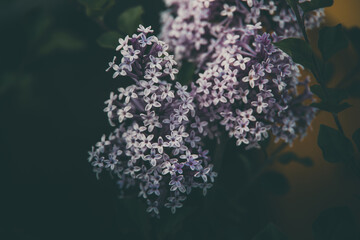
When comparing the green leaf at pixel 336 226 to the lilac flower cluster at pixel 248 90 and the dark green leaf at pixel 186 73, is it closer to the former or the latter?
the lilac flower cluster at pixel 248 90

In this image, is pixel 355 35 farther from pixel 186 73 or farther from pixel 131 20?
pixel 131 20

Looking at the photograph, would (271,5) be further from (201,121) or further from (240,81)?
(201,121)

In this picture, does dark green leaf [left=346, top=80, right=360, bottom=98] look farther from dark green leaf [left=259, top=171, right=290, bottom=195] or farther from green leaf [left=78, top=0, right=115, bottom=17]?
green leaf [left=78, top=0, right=115, bottom=17]

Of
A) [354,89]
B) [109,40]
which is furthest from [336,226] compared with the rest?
[109,40]

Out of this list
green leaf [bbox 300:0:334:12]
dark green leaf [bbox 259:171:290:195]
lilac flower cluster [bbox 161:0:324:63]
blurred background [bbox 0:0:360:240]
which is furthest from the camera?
dark green leaf [bbox 259:171:290:195]

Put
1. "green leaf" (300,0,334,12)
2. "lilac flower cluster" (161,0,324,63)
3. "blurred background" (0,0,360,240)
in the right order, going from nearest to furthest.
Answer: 1. "green leaf" (300,0,334,12)
2. "lilac flower cluster" (161,0,324,63)
3. "blurred background" (0,0,360,240)

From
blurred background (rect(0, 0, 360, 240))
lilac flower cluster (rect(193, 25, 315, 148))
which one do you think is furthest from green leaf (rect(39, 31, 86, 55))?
lilac flower cluster (rect(193, 25, 315, 148))
